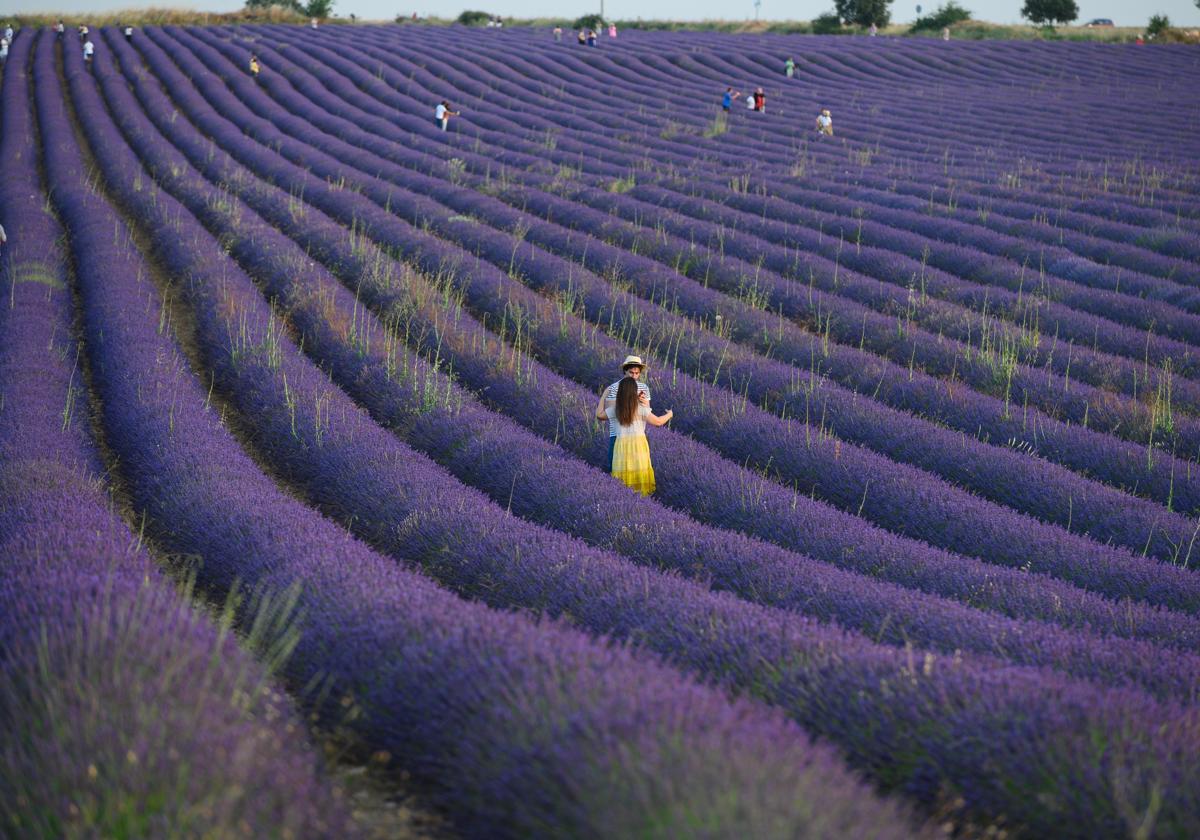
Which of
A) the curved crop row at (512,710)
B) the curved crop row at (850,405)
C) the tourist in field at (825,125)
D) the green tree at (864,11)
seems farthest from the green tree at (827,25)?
the curved crop row at (512,710)

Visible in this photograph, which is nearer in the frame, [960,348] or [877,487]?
[877,487]

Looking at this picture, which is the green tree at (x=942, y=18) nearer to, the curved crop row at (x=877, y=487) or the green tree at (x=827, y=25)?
the green tree at (x=827, y=25)

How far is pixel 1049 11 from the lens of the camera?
53219 mm

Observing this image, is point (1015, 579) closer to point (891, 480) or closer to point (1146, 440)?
point (891, 480)

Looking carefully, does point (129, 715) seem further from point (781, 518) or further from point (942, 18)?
point (942, 18)

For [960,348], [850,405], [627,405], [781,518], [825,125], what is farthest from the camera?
[825,125]

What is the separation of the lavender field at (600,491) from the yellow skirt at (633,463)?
0.28 meters

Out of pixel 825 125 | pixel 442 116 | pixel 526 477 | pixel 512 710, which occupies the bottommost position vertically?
pixel 526 477

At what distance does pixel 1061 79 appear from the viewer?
32.3 metres

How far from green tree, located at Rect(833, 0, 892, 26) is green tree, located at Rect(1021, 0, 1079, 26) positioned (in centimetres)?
759

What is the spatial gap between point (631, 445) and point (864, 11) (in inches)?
1962

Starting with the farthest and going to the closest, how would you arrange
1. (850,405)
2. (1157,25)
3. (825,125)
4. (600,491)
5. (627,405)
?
(1157,25), (825,125), (850,405), (627,405), (600,491)

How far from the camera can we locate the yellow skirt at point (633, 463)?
6707 millimetres

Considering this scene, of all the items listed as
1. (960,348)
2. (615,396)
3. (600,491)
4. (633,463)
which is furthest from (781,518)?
(960,348)
